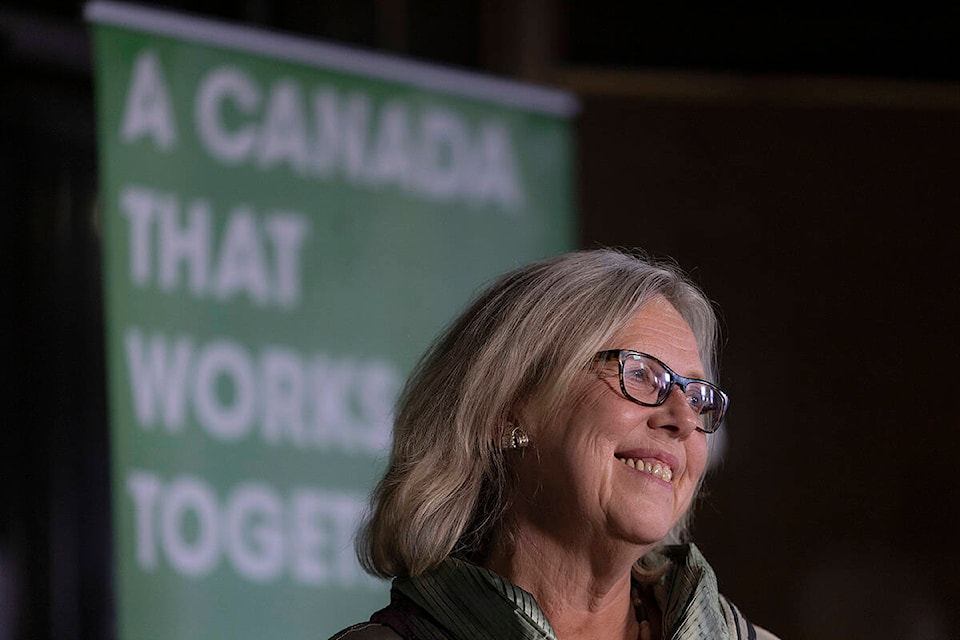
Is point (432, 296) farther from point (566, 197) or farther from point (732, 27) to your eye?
point (732, 27)

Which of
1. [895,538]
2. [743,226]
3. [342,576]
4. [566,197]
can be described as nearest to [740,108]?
[743,226]

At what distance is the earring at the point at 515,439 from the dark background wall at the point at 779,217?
187 centimetres

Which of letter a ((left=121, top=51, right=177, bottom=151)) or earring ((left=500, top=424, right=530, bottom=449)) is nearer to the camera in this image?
earring ((left=500, top=424, right=530, bottom=449))

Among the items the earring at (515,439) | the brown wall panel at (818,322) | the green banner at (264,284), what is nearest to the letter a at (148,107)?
the green banner at (264,284)

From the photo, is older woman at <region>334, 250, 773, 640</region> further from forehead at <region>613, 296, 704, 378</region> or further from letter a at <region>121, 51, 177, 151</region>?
letter a at <region>121, 51, 177, 151</region>

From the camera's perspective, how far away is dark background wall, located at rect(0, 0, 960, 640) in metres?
4.06

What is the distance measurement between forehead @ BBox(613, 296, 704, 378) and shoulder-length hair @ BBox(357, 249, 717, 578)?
2 centimetres

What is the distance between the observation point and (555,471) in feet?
6.90

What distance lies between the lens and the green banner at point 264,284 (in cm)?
309

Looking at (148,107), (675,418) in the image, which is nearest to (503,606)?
(675,418)

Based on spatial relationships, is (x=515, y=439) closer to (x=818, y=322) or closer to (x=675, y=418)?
(x=675, y=418)

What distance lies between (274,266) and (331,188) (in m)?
0.25

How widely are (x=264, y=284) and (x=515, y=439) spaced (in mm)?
1297

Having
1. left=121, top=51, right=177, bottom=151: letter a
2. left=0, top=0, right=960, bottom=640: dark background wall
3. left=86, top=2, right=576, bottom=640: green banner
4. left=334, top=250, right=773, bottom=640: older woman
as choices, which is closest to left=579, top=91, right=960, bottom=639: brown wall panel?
left=0, top=0, right=960, bottom=640: dark background wall
